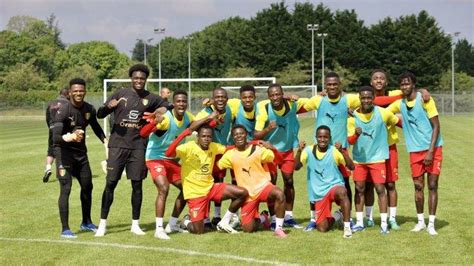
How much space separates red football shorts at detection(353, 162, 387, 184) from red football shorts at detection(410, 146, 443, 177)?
1.40 ft

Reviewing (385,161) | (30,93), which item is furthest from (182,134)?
(30,93)

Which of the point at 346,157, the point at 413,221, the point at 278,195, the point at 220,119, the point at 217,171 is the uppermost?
the point at 220,119

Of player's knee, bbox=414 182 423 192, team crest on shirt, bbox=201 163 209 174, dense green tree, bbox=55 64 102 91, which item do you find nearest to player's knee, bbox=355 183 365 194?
player's knee, bbox=414 182 423 192

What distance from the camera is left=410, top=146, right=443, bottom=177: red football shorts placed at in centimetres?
911

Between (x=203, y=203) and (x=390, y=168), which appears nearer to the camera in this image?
(x=203, y=203)

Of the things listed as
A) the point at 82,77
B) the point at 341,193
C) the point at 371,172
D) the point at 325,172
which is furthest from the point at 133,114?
the point at 82,77

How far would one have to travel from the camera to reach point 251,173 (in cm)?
934

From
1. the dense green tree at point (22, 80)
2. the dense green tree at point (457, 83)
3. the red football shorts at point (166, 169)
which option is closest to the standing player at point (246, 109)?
the red football shorts at point (166, 169)

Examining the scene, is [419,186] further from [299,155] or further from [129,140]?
[129,140]

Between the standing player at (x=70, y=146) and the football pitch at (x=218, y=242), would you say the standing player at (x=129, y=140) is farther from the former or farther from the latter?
the football pitch at (x=218, y=242)

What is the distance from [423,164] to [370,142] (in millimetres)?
786

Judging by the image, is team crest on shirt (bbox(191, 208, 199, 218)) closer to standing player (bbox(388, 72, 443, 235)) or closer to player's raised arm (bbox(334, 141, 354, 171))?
player's raised arm (bbox(334, 141, 354, 171))

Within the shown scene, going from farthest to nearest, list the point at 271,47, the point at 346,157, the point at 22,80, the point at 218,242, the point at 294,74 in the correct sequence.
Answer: the point at 22,80
the point at 271,47
the point at 294,74
the point at 346,157
the point at 218,242

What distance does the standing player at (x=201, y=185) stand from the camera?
361 inches
